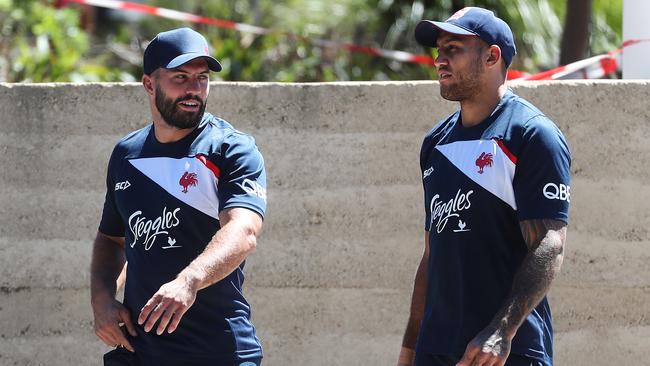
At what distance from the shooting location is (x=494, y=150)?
11.6ft

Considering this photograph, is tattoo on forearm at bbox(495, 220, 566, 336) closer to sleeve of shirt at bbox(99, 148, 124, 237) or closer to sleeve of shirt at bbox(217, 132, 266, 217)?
sleeve of shirt at bbox(217, 132, 266, 217)

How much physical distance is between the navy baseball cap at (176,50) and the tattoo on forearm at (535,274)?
137 cm

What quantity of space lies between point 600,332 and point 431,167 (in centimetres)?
181

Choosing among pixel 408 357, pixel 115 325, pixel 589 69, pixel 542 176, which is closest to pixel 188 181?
pixel 115 325

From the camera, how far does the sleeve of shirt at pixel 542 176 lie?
3400mm

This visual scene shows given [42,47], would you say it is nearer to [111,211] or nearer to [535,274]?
[111,211]

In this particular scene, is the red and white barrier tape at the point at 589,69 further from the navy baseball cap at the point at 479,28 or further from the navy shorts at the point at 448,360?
the navy shorts at the point at 448,360

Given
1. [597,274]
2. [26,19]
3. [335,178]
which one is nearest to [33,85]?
[335,178]

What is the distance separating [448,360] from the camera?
3.55 m

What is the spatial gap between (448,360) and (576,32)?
580cm

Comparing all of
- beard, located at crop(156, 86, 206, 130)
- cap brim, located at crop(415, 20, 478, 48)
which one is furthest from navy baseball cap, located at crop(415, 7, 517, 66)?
beard, located at crop(156, 86, 206, 130)

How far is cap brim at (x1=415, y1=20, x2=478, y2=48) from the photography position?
11.8 feet

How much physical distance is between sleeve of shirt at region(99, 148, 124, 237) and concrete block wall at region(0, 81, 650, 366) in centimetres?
113

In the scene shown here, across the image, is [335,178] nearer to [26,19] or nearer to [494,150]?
[494,150]
